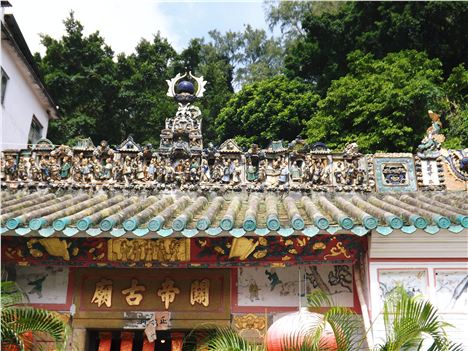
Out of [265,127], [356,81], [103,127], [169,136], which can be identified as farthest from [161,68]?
[169,136]

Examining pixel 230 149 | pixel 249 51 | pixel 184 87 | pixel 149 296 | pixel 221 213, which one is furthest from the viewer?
pixel 249 51

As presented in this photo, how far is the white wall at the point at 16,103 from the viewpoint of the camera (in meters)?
12.6

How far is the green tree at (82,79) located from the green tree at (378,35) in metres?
8.96

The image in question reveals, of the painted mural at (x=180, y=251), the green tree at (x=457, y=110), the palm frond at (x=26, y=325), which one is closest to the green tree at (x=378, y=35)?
the green tree at (x=457, y=110)

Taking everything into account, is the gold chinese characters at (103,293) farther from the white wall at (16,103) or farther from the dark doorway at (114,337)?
the white wall at (16,103)

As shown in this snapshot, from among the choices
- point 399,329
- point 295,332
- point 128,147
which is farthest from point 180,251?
point 399,329

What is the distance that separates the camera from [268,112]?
22641mm

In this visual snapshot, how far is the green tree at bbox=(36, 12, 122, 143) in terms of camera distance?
23192mm

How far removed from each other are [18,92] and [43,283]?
8443mm

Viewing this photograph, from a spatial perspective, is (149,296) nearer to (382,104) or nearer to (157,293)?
(157,293)

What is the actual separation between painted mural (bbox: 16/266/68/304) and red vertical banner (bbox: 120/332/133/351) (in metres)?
0.92

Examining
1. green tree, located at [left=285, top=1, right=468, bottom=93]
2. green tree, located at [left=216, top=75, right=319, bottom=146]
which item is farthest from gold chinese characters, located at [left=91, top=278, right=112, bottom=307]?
green tree, located at [left=285, top=1, right=468, bottom=93]

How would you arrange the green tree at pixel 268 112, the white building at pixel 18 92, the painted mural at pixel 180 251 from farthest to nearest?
the green tree at pixel 268 112 → the white building at pixel 18 92 → the painted mural at pixel 180 251

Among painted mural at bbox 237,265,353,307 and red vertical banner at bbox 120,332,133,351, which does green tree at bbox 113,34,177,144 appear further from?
painted mural at bbox 237,265,353,307
